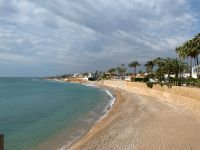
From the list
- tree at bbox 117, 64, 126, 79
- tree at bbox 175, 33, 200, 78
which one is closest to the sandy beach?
tree at bbox 175, 33, 200, 78

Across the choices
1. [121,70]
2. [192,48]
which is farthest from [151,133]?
[121,70]

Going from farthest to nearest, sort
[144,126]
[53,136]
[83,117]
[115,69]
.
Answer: [115,69], [83,117], [144,126], [53,136]

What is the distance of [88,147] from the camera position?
17766mm

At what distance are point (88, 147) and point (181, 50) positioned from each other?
48.3m

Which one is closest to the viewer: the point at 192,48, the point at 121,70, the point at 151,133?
the point at 151,133

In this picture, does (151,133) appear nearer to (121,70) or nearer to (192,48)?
(192,48)

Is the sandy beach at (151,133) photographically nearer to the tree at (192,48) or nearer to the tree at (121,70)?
the tree at (192,48)

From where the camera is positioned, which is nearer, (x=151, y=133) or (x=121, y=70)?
(x=151, y=133)

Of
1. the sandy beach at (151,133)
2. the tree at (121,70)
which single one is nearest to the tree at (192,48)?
the sandy beach at (151,133)

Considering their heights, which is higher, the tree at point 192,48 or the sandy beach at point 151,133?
the tree at point 192,48

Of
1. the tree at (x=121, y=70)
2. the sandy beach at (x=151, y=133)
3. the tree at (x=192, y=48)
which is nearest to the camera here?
the sandy beach at (x=151, y=133)

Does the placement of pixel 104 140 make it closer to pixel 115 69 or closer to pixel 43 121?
pixel 43 121

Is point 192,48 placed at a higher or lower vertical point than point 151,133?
higher

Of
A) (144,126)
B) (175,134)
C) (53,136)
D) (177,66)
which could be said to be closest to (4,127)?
(53,136)
